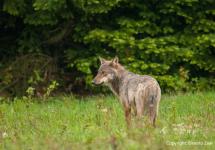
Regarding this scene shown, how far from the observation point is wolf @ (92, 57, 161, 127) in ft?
38.8

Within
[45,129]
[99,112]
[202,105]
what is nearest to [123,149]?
[45,129]

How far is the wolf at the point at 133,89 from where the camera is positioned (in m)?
11.8

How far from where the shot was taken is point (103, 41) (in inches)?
771

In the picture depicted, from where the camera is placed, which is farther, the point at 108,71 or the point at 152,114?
the point at 108,71

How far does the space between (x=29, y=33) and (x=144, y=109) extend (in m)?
9.60

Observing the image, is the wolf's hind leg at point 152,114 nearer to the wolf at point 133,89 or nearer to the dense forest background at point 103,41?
the wolf at point 133,89

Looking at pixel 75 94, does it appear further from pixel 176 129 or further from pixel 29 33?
pixel 176 129

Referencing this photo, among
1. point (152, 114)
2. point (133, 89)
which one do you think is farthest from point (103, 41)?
point (152, 114)

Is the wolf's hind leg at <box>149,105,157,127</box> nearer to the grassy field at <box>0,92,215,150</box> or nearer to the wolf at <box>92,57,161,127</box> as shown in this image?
the wolf at <box>92,57,161,127</box>

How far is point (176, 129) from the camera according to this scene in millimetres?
12414

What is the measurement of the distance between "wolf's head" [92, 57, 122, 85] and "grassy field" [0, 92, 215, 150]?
0.51 m

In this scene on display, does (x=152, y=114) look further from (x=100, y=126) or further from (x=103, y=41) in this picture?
(x=103, y=41)

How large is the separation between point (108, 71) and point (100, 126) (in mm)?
1873

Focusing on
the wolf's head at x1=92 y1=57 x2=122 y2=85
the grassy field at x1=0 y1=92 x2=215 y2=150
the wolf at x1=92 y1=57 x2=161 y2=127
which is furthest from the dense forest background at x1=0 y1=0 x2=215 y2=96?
the wolf at x1=92 y1=57 x2=161 y2=127
